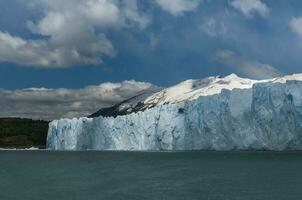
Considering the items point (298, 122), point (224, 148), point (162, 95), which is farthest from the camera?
point (162, 95)

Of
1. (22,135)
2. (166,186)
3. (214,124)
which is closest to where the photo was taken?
(166,186)

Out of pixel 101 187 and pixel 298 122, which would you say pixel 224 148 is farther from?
pixel 101 187

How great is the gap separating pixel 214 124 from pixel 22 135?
8426cm

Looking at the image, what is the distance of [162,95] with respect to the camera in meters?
182

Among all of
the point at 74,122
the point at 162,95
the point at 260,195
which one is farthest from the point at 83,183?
the point at 162,95

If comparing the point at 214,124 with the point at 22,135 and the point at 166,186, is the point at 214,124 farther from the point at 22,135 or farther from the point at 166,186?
the point at 22,135

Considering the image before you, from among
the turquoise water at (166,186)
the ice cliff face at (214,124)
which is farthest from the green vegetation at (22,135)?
the turquoise water at (166,186)

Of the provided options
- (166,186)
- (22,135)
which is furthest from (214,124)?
(22,135)

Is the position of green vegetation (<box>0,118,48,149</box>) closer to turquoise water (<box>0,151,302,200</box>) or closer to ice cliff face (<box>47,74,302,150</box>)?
ice cliff face (<box>47,74,302,150</box>)

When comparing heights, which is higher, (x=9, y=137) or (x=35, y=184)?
(x=9, y=137)

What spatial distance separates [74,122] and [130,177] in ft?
161

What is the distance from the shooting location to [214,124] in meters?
68.9

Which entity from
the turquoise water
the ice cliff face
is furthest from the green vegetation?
the turquoise water

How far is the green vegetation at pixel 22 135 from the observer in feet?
445
